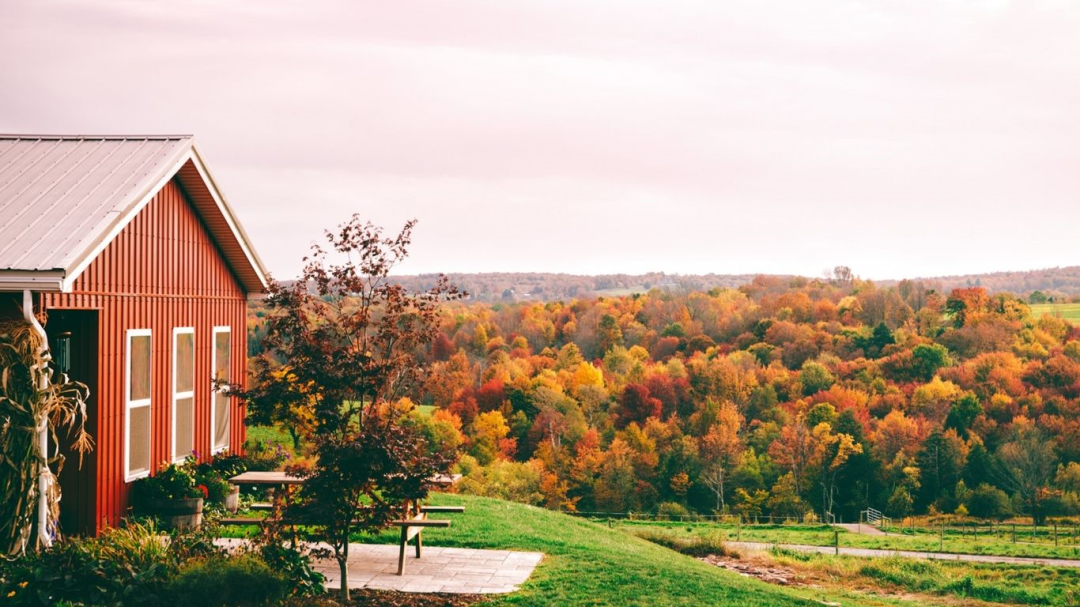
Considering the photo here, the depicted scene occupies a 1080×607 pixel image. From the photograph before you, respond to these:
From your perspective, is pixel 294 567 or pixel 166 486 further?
pixel 166 486

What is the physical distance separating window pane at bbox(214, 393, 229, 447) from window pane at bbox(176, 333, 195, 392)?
795 mm

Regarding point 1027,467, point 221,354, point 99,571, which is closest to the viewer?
point 99,571

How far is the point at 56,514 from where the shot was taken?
392 inches

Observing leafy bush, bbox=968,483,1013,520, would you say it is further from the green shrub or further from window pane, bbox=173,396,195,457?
the green shrub

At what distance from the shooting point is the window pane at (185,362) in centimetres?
1314

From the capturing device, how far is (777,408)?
78.2 metres

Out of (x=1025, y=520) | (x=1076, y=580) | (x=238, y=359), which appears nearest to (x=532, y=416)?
(x=1025, y=520)

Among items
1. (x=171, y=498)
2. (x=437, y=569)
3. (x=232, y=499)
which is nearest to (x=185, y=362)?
(x=232, y=499)

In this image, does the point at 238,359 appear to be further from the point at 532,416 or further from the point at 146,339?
the point at 532,416

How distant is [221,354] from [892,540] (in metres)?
34.9

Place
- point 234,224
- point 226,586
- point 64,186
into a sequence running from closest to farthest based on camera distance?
1. point 226,586
2. point 64,186
3. point 234,224

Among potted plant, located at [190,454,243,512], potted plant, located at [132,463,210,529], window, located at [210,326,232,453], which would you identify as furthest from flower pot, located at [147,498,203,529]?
window, located at [210,326,232,453]

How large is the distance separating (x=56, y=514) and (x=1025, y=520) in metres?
65.3

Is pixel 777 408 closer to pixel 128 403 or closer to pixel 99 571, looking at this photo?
pixel 128 403
